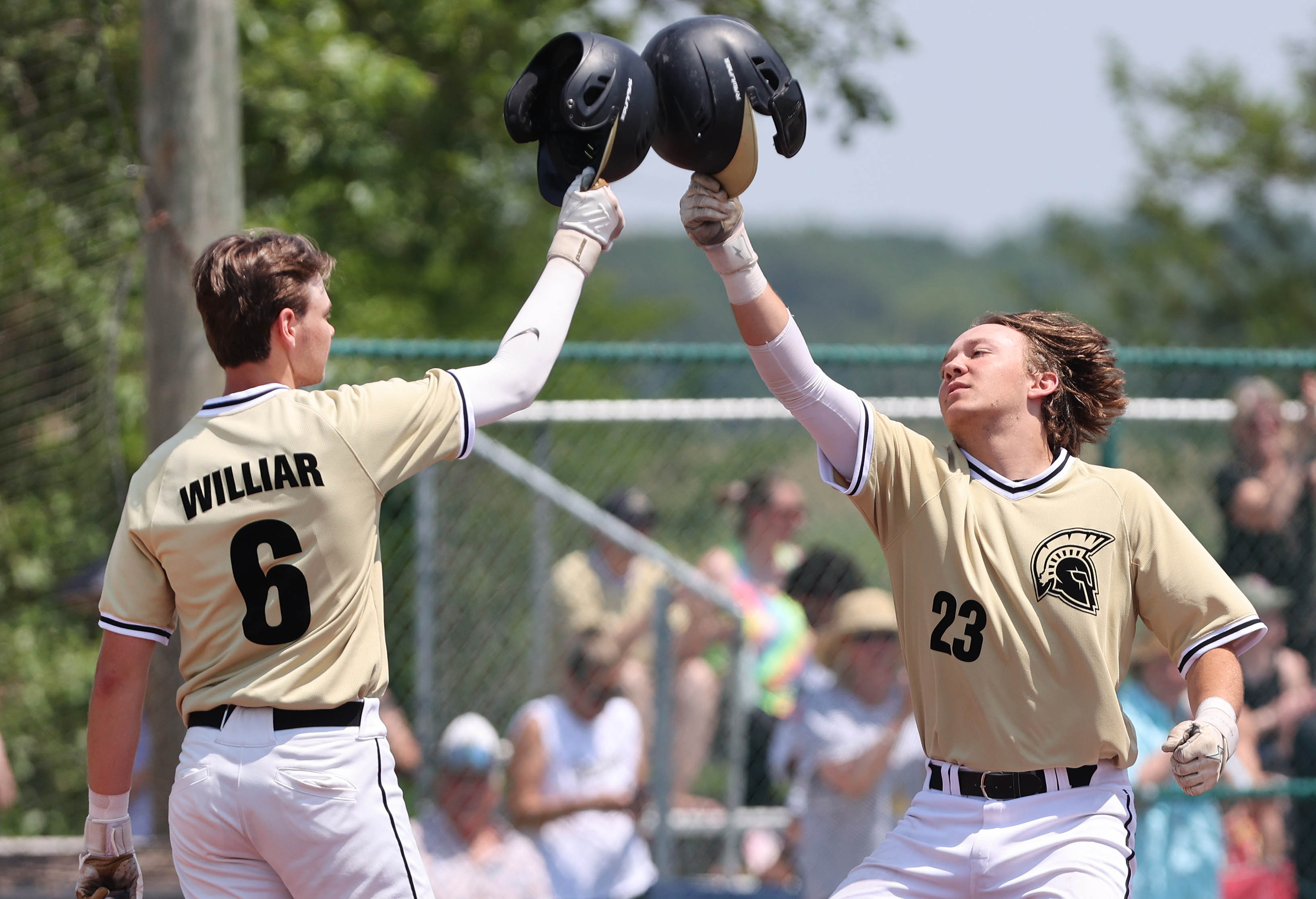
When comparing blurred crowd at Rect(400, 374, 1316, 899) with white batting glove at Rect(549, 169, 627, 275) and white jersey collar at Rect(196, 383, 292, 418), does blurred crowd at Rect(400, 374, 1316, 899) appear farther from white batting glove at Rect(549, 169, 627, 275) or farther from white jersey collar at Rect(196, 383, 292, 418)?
white jersey collar at Rect(196, 383, 292, 418)

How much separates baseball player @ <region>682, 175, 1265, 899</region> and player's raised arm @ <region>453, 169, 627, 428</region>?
8.3 inches

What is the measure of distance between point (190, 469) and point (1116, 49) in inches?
764

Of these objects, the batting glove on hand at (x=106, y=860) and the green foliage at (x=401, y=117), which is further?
the green foliage at (x=401, y=117)

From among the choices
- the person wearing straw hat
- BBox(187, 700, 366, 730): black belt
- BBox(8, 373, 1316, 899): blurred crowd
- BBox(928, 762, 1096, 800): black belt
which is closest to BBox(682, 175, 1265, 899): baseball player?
BBox(928, 762, 1096, 800): black belt

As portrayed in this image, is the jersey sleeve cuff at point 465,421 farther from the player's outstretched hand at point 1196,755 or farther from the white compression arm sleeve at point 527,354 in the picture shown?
the player's outstretched hand at point 1196,755

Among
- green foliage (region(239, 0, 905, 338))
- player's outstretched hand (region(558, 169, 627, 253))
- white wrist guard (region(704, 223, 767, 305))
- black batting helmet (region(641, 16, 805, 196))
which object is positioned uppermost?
green foliage (region(239, 0, 905, 338))

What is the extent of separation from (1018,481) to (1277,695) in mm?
3131

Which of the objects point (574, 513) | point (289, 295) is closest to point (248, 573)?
point (289, 295)

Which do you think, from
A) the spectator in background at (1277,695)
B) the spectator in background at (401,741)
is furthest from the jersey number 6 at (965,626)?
the spectator in background at (1277,695)

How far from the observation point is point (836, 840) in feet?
15.2

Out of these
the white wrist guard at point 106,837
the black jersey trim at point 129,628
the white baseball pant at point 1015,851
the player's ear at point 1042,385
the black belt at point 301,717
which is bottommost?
the white baseball pant at point 1015,851

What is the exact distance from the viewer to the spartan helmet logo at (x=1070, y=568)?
2871 mm

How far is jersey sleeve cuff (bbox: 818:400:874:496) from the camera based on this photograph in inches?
116

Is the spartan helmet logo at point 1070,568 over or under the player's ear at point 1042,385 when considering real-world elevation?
under
